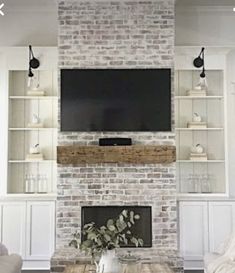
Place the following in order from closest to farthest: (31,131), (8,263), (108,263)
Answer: (108,263)
(8,263)
(31,131)

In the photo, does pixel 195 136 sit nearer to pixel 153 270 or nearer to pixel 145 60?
pixel 145 60

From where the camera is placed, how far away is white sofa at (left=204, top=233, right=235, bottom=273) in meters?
3.68

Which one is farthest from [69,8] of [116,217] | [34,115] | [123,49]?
[116,217]

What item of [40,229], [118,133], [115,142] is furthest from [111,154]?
[40,229]

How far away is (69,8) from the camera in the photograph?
19.5 ft

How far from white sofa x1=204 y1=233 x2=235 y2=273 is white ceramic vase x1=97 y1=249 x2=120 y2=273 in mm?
843

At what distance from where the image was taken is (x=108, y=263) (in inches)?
144

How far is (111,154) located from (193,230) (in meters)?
1.52

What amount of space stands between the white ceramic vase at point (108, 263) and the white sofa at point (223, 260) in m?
0.84

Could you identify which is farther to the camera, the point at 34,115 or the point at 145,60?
the point at 34,115

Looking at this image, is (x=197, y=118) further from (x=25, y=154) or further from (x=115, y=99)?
(x=25, y=154)

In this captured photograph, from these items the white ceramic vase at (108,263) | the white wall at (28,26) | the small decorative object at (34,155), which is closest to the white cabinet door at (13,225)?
the small decorative object at (34,155)

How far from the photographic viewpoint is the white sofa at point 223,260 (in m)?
3.68

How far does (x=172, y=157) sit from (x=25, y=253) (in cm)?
232
